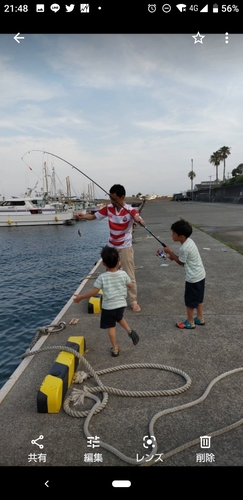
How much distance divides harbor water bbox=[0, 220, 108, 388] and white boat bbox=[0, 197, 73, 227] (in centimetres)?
2111

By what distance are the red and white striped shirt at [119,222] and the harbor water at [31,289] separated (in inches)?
29.0

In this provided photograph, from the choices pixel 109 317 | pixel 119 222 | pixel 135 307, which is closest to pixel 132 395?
pixel 109 317

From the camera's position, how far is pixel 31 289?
37.6 ft

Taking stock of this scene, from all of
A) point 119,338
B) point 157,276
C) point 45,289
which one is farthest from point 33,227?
point 119,338

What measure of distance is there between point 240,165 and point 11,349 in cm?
8546

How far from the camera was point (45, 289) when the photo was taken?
11352 millimetres

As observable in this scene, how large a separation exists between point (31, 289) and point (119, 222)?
7477 millimetres

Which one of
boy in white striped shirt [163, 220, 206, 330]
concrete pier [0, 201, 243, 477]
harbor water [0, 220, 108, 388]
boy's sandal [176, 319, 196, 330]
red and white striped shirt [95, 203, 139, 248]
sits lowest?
harbor water [0, 220, 108, 388]

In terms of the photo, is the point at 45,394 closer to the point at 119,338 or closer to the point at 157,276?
the point at 119,338

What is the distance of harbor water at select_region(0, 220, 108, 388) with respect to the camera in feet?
22.5
